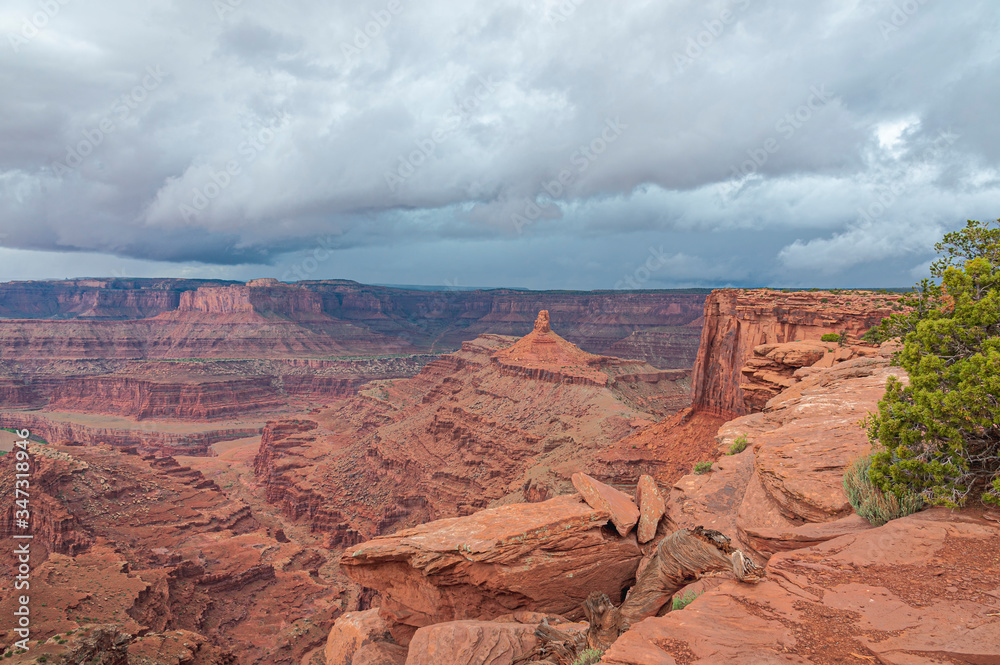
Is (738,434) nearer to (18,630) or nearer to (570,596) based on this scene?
(570,596)

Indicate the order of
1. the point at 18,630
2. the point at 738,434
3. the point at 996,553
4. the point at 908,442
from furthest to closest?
1. the point at 18,630
2. the point at 738,434
3. the point at 908,442
4. the point at 996,553

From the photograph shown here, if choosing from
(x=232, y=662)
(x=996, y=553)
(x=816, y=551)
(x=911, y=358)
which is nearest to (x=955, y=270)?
(x=911, y=358)

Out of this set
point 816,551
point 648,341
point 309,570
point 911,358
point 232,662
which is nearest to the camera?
point 816,551

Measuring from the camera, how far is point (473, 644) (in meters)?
12.2

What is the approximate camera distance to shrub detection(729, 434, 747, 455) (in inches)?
772

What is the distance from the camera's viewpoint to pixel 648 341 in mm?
166000

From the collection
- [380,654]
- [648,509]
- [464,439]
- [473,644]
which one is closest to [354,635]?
[380,654]

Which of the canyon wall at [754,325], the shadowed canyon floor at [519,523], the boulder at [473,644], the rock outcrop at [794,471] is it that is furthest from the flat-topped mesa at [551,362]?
the boulder at [473,644]

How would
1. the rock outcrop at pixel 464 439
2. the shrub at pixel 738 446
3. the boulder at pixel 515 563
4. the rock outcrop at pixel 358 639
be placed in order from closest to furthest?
the boulder at pixel 515 563 → the rock outcrop at pixel 358 639 → the shrub at pixel 738 446 → the rock outcrop at pixel 464 439

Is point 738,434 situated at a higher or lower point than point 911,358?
lower

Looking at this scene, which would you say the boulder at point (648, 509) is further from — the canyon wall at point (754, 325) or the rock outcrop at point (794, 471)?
the canyon wall at point (754, 325)

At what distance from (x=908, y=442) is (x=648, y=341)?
16118cm

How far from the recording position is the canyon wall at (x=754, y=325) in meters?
29.0

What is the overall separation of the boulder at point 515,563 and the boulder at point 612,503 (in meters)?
0.26
